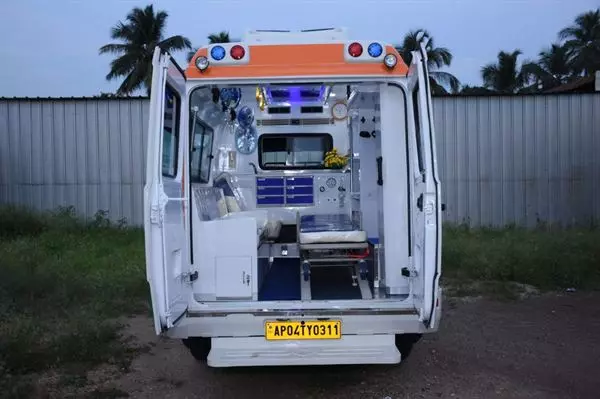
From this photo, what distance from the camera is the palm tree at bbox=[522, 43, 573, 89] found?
4169 centimetres

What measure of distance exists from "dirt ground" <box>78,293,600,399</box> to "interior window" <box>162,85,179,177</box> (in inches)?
71.8

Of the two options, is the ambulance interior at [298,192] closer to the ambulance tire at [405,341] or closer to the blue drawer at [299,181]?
the blue drawer at [299,181]

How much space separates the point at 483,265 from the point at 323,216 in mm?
3583

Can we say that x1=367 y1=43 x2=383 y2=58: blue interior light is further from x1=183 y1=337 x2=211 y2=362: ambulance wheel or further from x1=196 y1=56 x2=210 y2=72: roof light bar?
x1=183 y1=337 x2=211 y2=362: ambulance wheel

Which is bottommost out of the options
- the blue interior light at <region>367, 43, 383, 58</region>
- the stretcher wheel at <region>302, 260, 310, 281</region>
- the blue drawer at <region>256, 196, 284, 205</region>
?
the stretcher wheel at <region>302, 260, 310, 281</region>

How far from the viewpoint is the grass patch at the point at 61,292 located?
6090 millimetres

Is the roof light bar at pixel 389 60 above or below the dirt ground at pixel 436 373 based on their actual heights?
above

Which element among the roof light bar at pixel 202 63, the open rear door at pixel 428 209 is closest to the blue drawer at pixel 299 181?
the roof light bar at pixel 202 63

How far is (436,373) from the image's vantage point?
5.65 meters

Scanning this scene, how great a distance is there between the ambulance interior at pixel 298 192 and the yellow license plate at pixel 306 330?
62cm

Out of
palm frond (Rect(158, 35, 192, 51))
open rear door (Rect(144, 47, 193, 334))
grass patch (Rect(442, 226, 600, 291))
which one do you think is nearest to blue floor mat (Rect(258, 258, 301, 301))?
open rear door (Rect(144, 47, 193, 334))

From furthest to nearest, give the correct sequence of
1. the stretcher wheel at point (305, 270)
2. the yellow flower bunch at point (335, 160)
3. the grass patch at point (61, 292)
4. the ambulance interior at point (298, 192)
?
the yellow flower bunch at point (335, 160), the grass patch at point (61, 292), the stretcher wheel at point (305, 270), the ambulance interior at point (298, 192)

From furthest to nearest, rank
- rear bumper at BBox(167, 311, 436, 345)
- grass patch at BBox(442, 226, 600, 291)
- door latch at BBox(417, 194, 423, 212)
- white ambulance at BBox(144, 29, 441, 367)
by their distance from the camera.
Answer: grass patch at BBox(442, 226, 600, 291) → rear bumper at BBox(167, 311, 436, 345) → door latch at BBox(417, 194, 423, 212) → white ambulance at BBox(144, 29, 441, 367)

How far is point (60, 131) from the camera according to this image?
1465 cm
